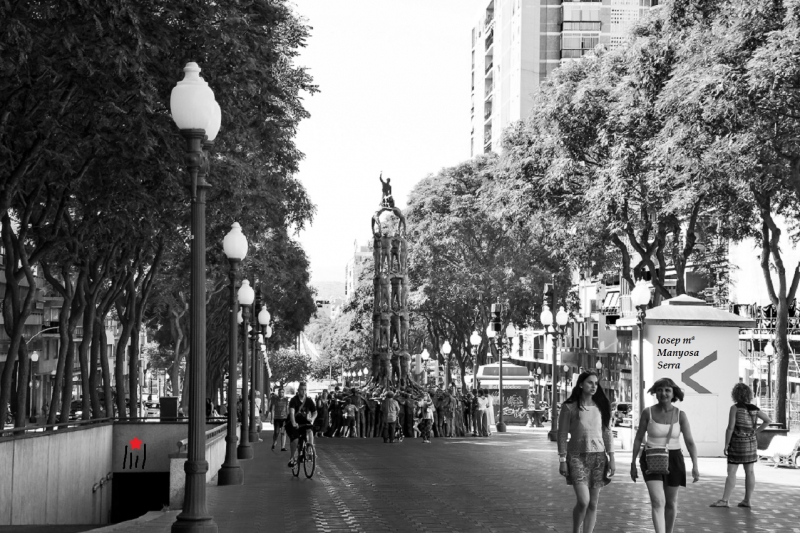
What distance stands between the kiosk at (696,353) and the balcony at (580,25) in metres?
69.4

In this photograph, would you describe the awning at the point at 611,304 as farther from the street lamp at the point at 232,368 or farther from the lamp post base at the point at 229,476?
the lamp post base at the point at 229,476

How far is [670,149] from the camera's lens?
26609mm

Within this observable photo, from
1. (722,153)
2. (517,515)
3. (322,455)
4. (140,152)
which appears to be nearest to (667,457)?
(517,515)

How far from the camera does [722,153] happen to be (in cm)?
2430

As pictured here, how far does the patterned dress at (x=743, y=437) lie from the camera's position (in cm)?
1552

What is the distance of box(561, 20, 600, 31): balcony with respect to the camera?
3620 inches

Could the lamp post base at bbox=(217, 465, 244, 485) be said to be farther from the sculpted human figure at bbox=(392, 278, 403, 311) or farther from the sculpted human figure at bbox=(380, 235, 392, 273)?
the sculpted human figure at bbox=(380, 235, 392, 273)

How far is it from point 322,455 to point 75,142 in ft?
40.8

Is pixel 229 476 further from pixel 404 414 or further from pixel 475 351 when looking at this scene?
pixel 475 351

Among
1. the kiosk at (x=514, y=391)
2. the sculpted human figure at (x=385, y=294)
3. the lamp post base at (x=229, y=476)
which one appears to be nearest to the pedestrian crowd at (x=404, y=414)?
the sculpted human figure at (x=385, y=294)

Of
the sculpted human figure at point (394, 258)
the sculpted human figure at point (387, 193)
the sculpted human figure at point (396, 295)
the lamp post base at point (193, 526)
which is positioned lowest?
the lamp post base at point (193, 526)

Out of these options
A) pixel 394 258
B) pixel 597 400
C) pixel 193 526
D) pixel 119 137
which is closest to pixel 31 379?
pixel 394 258

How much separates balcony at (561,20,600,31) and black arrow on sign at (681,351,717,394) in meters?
70.0

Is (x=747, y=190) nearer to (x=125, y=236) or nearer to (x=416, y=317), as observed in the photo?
(x=125, y=236)
